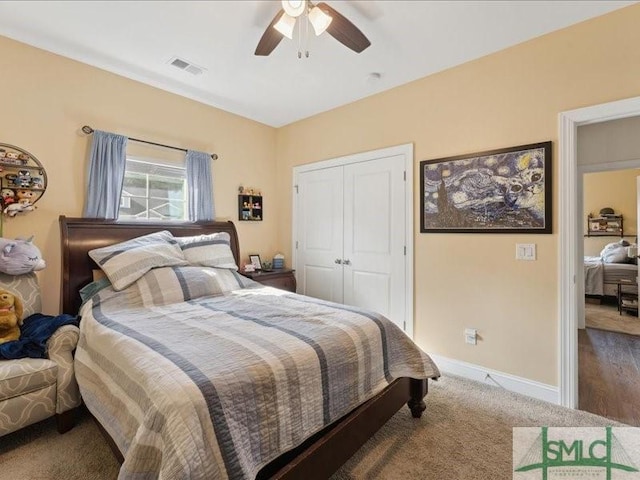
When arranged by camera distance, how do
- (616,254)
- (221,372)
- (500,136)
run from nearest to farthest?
(221,372) < (500,136) < (616,254)

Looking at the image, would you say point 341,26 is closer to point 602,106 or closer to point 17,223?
point 602,106

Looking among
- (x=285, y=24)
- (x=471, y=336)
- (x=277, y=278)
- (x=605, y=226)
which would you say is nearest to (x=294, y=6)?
(x=285, y=24)

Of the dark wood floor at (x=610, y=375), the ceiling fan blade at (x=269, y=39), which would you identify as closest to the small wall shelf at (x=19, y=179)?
the ceiling fan blade at (x=269, y=39)

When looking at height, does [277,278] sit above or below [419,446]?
above

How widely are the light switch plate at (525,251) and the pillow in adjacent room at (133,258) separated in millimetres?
2749

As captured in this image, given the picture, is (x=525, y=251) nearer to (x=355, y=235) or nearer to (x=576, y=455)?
(x=576, y=455)

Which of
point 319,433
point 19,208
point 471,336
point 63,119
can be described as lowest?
point 319,433

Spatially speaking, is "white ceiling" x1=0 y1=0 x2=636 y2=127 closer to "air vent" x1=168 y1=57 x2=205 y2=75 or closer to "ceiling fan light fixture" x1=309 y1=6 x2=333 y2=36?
"air vent" x1=168 y1=57 x2=205 y2=75

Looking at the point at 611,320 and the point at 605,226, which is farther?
the point at 605,226

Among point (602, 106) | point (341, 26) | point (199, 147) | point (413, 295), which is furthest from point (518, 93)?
point (199, 147)

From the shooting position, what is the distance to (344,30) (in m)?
1.88

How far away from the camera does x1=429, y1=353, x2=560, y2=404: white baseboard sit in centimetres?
234

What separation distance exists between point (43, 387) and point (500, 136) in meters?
3.65

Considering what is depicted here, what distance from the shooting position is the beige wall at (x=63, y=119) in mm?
2393
